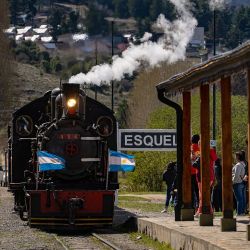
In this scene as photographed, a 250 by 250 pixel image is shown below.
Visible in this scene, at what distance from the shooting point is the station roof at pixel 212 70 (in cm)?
1687

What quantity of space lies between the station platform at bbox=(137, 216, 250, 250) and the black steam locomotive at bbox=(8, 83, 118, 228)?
136cm

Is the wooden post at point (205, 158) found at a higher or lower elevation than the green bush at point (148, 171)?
lower

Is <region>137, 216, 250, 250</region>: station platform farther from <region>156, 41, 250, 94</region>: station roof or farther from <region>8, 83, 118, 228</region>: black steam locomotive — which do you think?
<region>156, 41, 250, 94</region>: station roof

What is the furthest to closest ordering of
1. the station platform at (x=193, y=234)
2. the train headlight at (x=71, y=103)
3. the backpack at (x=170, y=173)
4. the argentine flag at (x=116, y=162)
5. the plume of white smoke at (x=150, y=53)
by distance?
1. the plume of white smoke at (x=150, y=53)
2. the backpack at (x=170, y=173)
3. the argentine flag at (x=116, y=162)
4. the train headlight at (x=71, y=103)
5. the station platform at (x=193, y=234)

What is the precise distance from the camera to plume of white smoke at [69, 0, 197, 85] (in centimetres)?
4112

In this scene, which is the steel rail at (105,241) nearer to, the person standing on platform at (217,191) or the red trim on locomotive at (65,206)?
the red trim on locomotive at (65,206)

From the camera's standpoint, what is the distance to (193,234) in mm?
19188

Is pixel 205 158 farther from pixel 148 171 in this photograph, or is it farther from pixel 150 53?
pixel 148 171

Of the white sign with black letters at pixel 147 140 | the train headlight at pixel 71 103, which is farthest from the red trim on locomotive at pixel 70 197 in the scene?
the white sign with black letters at pixel 147 140

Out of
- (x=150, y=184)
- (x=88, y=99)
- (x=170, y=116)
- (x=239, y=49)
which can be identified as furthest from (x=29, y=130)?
(x=170, y=116)

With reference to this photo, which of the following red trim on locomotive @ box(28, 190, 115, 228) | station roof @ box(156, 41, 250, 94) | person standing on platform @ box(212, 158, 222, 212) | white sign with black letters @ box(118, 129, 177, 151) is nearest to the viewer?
station roof @ box(156, 41, 250, 94)

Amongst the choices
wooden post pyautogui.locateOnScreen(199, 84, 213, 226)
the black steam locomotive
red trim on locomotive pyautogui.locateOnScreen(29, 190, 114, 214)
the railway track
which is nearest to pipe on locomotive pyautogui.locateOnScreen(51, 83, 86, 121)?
the black steam locomotive

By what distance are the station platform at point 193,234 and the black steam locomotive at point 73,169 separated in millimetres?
1360

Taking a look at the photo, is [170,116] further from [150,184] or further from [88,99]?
[88,99]
